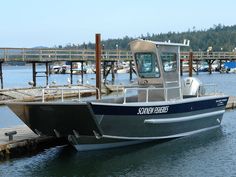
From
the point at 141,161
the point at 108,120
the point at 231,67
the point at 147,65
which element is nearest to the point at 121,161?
the point at 141,161

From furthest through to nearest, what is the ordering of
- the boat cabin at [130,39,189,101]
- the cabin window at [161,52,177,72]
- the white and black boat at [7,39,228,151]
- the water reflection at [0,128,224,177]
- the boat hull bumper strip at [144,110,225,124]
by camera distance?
1. the cabin window at [161,52,177,72]
2. the boat cabin at [130,39,189,101]
3. the boat hull bumper strip at [144,110,225,124]
4. the white and black boat at [7,39,228,151]
5. the water reflection at [0,128,224,177]

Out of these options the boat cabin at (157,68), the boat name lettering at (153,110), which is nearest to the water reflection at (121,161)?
the boat name lettering at (153,110)

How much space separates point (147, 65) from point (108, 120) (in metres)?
3.86

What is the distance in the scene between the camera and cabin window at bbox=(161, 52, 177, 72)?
21.9 m

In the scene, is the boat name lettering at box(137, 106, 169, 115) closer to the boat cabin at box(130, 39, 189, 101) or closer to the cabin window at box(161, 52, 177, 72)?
the boat cabin at box(130, 39, 189, 101)

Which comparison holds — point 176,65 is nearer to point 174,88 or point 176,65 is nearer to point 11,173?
point 174,88

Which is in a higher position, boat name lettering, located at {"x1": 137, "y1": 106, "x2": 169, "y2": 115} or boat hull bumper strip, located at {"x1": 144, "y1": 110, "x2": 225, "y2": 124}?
A: boat name lettering, located at {"x1": 137, "y1": 106, "x2": 169, "y2": 115}

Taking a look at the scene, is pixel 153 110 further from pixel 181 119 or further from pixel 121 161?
pixel 121 161

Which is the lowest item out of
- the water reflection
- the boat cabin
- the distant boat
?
the distant boat

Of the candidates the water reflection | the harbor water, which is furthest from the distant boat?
the water reflection

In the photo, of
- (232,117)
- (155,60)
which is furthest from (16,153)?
(232,117)

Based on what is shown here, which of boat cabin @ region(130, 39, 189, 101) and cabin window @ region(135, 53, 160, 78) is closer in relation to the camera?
boat cabin @ region(130, 39, 189, 101)

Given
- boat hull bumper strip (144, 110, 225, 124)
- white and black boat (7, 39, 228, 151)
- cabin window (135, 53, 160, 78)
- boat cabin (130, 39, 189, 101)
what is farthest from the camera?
cabin window (135, 53, 160, 78)

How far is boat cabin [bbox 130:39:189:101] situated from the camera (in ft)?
70.9
